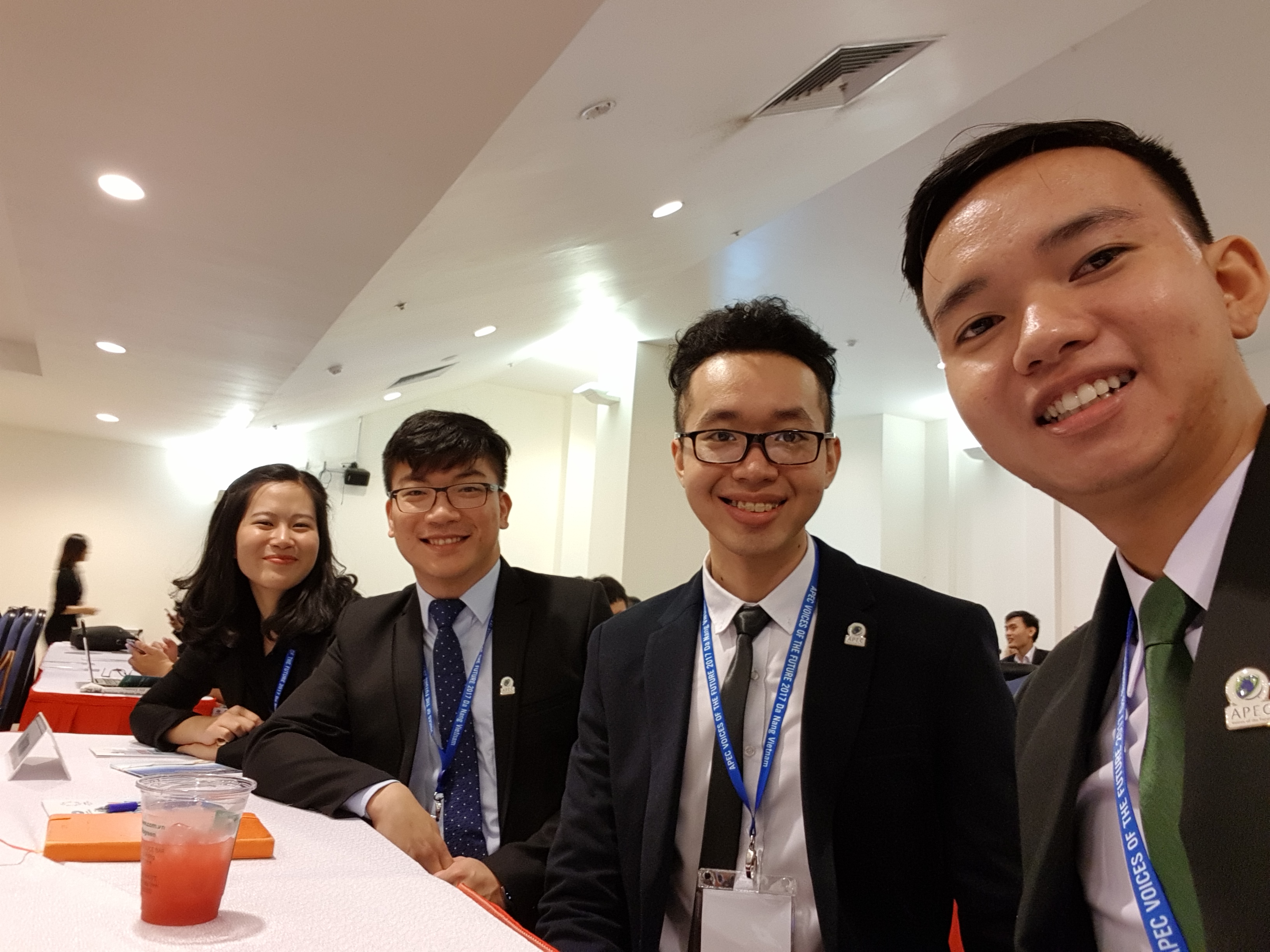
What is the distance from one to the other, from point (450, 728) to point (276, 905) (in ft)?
2.58

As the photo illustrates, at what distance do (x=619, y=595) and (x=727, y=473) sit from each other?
4145 mm

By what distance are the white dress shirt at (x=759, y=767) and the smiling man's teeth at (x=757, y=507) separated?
0.13 metres

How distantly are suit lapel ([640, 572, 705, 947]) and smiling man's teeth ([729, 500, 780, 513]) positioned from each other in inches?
8.9

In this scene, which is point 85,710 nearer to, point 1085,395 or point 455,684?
point 455,684

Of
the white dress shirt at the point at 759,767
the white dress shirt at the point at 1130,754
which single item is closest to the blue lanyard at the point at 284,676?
the white dress shirt at the point at 759,767

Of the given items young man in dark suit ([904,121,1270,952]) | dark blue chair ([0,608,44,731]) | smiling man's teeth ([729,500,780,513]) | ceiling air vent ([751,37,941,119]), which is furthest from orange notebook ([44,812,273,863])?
ceiling air vent ([751,37,941,119])

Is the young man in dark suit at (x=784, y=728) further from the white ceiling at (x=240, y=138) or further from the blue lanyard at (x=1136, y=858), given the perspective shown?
the white ceiling at (x=240, y=138)

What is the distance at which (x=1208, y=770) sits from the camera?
66cm

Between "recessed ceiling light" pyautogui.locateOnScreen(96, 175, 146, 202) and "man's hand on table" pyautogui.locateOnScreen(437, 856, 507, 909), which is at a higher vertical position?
"recessed ceiling light" pyautogui.locateOnScreen(96, 175, 146, 202)

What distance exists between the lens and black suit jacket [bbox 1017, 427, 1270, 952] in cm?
63

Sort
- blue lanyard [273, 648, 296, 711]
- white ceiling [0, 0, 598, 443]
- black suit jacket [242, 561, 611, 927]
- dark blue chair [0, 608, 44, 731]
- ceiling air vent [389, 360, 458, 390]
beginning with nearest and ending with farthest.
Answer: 1. black suit jacket [242, 561, 611, 927]
2. blue lanyard [273, 648, 296, 711]
3. white ceiling [0, 0, 598, 443]
4. dark blue chair [0, 608, 44, 731]
5. ceiling air vent [389, 360, 458, 390]

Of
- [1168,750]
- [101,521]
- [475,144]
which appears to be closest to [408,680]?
[1168,750]

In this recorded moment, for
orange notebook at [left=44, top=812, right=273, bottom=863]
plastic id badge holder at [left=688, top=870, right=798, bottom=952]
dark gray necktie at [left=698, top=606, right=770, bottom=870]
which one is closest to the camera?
orange notebook at [left=44, top=812, right=273, bottom=863]

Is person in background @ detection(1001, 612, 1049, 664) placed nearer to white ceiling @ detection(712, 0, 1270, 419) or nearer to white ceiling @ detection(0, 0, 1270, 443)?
white ceiling @ detection(712, 0, 1270, 419)
